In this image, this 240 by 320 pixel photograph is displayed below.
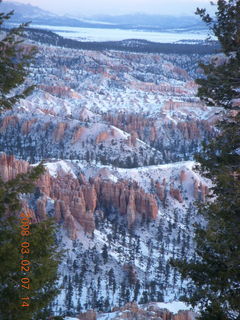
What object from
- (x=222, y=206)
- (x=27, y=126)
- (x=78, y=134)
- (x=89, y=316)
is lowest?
(x=27, y=126)

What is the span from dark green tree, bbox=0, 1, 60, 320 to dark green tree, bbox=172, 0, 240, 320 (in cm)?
274

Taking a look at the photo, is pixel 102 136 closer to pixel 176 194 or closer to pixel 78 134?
pixel 78 134

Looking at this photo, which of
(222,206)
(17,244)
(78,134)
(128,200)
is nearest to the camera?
(17,244)

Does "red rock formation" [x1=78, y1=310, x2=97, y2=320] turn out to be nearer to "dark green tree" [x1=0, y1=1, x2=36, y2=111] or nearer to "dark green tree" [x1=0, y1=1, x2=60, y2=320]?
"dark green tree" [x1=0, y1=1, x2=60, y2=320]

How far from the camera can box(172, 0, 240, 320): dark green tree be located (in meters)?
7.84

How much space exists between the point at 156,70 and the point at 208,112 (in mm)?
60075

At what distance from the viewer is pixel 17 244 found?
6.89 metres

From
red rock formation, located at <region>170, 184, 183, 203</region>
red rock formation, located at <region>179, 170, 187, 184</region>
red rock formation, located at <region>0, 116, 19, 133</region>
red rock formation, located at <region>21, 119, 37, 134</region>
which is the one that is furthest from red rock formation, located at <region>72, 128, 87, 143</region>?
red rock formation, located at <region>170, 184, 183, 203</region>

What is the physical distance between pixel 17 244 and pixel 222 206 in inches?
144

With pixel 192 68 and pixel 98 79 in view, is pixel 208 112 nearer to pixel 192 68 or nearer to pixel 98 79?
pixel 98 79

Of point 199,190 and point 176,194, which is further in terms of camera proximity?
point 199,190

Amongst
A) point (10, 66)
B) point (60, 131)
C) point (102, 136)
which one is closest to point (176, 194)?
point (102, 136)

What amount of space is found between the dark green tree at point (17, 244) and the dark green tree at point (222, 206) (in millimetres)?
2737

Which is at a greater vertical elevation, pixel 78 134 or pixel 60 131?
pixel 78 134
